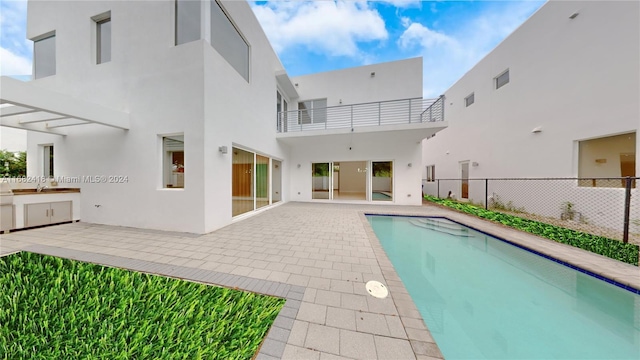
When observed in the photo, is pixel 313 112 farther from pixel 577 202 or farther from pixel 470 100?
pixel 577 202

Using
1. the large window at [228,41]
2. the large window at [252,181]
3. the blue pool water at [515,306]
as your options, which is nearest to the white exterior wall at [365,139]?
the large window at [252,181]

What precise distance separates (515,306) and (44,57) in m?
12.5

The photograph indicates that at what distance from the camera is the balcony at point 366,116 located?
791cm

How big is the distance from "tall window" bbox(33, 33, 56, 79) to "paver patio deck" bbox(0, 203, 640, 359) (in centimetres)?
493

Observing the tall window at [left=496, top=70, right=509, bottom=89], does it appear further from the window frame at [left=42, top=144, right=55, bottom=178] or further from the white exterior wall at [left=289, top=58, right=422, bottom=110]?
the window frame at [left=42, top=144, right=55, bottom=178]

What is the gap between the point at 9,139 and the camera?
9.02 metres

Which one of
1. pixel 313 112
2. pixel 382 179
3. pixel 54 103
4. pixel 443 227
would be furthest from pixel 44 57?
pixel 443 227

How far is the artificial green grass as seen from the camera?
57.3 inches

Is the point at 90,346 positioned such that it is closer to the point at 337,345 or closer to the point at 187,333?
the point at 187,333

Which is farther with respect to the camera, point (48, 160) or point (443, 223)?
point (443, 223)

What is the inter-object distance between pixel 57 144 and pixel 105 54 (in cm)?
288

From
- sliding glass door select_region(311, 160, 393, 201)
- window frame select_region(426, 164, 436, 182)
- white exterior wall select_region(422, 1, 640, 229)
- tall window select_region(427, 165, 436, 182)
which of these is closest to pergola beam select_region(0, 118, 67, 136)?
sliding glass door select_region(311, 160, 393, 201)

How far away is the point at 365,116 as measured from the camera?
358 inches

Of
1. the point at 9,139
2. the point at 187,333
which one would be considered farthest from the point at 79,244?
the point at 9,139
